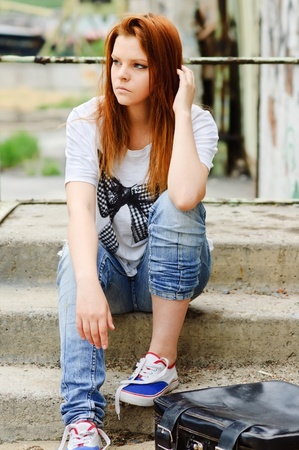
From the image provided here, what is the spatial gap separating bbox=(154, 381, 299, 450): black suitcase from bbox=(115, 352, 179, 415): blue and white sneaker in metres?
0.27

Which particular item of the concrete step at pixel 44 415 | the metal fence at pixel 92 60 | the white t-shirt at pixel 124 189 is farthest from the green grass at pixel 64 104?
the concrete step at pixel 44 415

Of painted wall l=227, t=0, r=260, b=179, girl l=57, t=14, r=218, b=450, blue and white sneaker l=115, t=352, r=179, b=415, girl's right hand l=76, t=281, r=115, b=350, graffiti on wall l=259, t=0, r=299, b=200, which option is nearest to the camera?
girl's right hand l=76, t=281, r=115, b=350

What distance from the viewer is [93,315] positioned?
2.60m

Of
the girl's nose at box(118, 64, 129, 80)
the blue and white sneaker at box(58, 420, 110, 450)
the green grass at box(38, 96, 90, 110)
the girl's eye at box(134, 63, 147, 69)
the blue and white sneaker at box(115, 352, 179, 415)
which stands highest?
the girl's eye at box(134, 63, 147, 69)

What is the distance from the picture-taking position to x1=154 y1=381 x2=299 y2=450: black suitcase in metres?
2.27

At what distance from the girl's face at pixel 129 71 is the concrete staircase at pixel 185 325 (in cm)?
85

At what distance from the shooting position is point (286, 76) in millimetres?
5973

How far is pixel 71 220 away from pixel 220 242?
3.11 feet

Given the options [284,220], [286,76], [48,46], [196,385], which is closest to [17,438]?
[196,385]

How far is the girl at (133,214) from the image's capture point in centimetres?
271

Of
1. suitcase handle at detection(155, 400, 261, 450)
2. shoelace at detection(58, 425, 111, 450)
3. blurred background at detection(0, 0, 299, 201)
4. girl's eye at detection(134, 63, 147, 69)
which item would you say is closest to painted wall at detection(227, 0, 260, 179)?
blurred background at detection(0, 0, 299, 201)

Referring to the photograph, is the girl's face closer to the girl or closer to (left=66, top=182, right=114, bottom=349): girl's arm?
the girl

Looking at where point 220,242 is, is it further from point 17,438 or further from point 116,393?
point 17,438

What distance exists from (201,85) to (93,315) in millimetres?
6992
